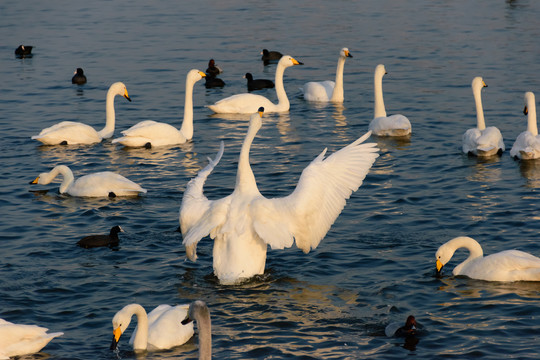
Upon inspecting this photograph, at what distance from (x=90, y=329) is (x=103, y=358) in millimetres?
838

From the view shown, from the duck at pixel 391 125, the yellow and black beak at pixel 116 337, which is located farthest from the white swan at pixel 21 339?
the duck at pixel 391 125

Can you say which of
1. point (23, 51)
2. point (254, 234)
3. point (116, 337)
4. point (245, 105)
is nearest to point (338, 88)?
point (245, 105)

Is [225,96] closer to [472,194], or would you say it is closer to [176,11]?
[472,194]

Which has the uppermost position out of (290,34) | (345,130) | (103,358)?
(290,34)

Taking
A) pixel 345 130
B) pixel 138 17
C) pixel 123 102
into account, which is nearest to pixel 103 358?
pixel 345 130

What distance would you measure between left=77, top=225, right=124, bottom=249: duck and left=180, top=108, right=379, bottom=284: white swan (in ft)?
5.29

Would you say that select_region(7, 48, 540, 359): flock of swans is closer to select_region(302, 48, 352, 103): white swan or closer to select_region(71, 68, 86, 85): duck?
select_region(302, 48, 352, 103): white swan

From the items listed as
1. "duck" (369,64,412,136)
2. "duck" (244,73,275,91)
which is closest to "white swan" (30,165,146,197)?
"duck" (369,64,412,136)

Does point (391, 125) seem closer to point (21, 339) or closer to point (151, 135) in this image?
point (151, 135)

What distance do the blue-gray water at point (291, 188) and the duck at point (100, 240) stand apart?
114 mm

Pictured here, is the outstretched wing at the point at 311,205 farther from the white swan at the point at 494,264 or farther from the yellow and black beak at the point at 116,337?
the yellow and black beak at the point at 116,337

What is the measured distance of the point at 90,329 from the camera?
1059cm

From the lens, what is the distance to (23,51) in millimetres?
28625

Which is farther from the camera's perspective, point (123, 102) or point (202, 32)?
point (202, 32)
